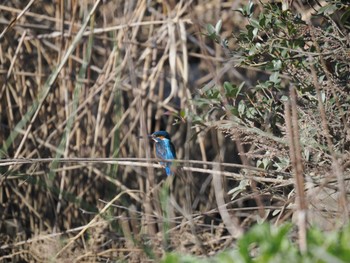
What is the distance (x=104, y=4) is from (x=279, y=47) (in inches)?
75.9

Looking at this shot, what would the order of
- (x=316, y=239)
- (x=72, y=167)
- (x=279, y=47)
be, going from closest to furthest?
(x=316, y=239) → (x=279, y=47) → (x=72, y=167)

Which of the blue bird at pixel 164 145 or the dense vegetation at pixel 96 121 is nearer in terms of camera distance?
the dense vegetation at pixel 96 121

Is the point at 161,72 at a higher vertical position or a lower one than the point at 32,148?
higher

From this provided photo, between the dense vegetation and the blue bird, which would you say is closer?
the dense vegetation

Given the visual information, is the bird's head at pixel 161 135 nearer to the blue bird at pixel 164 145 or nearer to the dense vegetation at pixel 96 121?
the blue bird at pixel 164 145

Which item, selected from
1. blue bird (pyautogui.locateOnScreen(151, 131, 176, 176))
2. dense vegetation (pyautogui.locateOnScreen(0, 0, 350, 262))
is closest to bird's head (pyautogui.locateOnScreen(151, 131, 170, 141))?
blue bird (pyautogui.locateOnScreen(151, 131, 176, 176))

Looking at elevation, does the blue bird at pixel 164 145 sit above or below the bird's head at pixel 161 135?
below

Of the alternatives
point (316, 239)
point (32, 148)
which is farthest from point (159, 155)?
point (316, 239)

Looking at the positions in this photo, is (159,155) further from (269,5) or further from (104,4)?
(269,5)

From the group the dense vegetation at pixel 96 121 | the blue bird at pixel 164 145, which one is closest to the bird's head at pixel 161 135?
the blue bird at pixel 164 145

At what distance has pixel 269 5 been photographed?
3.45 metres

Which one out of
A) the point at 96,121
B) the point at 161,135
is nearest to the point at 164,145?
the point at 161,135

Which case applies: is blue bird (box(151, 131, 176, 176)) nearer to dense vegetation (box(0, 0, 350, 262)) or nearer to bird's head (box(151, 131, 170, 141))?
bird's head (box(151, 131, 170, 141))

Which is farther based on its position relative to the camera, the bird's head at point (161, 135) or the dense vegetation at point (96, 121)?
the bird's head at point (161, 135)
